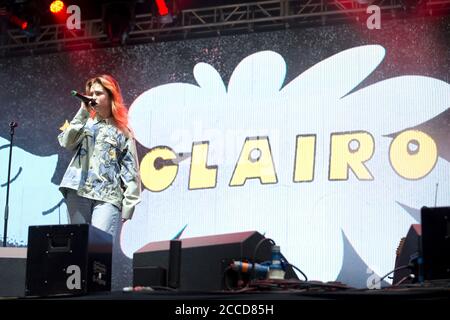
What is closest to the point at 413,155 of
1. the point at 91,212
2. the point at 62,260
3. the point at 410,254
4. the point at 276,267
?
the point at 91,212

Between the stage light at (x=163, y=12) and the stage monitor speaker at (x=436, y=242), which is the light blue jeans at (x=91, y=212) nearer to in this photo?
the stage monitor speaker at (x=436, y=242)

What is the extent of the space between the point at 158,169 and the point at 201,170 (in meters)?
0.40

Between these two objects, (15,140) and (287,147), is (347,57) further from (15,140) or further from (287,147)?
(15,140)

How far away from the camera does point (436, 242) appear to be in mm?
2211

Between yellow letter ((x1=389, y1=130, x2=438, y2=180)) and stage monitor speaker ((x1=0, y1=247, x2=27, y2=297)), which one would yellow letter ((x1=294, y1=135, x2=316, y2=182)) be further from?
stage monitor speaker ((x1=0, y1=247, x2=27, y2=297))

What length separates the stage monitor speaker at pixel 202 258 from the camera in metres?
2.89

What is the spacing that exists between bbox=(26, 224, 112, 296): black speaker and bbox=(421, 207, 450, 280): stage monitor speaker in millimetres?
1164

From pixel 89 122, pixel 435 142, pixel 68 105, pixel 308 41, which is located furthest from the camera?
pixel 68 105

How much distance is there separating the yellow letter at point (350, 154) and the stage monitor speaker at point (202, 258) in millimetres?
3170

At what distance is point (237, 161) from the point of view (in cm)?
648

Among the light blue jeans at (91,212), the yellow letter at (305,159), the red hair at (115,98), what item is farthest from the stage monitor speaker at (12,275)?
the yellow letter at (305,159)

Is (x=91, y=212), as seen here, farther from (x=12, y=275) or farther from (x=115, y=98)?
(x=115, y=98)
